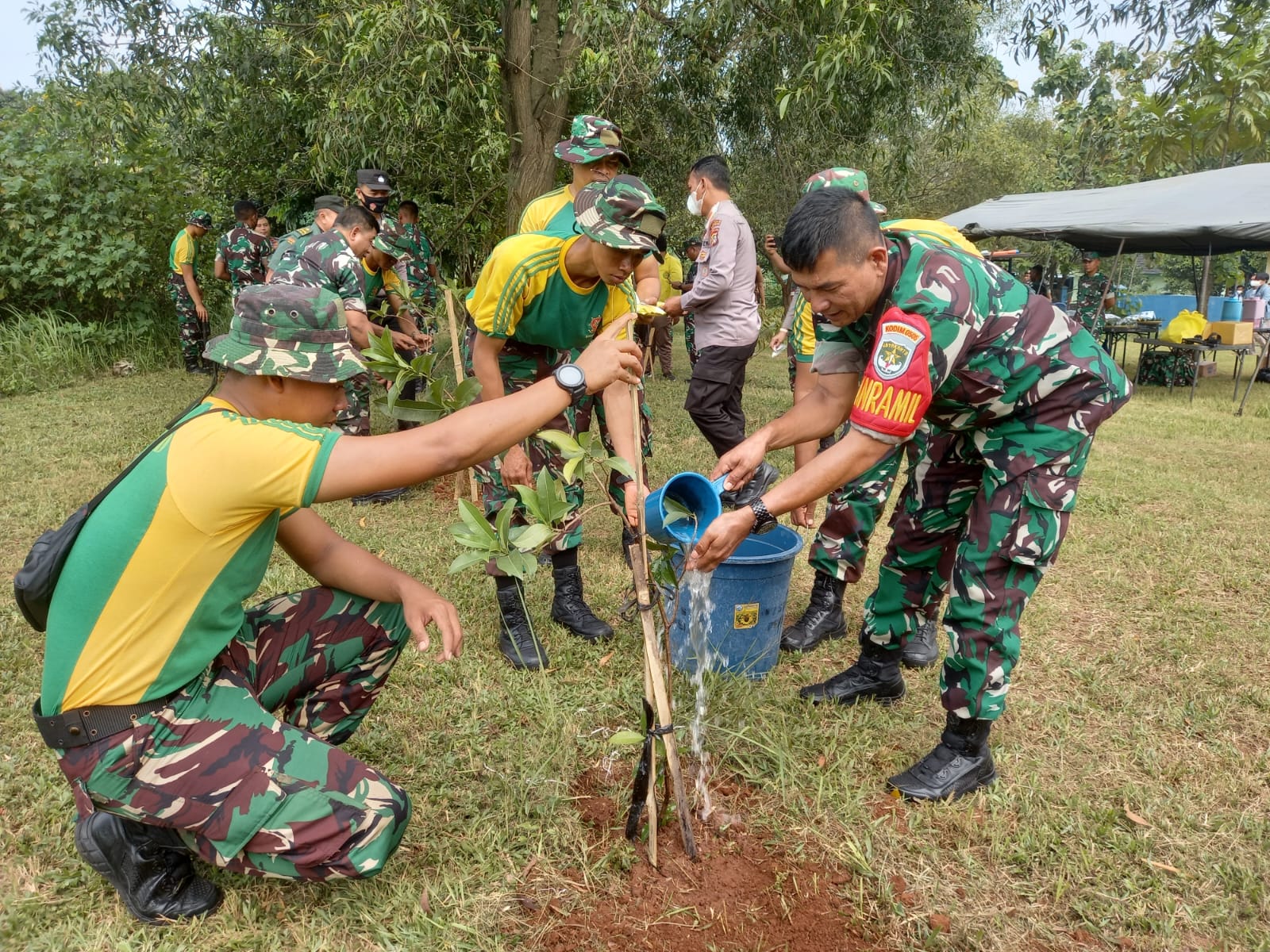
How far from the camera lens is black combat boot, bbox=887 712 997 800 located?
257 centimetres

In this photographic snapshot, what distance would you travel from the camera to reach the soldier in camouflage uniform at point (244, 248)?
8.94 metres

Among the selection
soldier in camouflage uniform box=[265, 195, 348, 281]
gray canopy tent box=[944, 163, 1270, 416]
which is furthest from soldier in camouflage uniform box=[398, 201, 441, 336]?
gray canopy tent box=[944, 163, 1270, 416]

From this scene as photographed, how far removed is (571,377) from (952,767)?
177 cm

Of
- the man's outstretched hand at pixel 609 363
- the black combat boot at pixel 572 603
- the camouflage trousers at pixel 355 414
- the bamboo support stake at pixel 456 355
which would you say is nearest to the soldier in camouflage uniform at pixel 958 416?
the man's outstretched hand at pixel 609 363

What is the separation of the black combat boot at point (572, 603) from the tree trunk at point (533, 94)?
12.8 feet

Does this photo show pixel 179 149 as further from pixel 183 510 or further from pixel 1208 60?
pixel 1208 60

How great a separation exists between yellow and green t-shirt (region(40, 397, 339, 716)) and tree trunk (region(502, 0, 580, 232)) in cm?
525

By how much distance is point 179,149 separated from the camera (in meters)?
9.70

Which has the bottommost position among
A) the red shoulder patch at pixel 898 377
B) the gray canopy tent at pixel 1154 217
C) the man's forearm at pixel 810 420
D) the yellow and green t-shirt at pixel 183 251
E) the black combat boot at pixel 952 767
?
the black combat boot at pixel 952 767

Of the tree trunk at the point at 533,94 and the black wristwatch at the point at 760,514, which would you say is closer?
the black wristwatch at the point at 760,514

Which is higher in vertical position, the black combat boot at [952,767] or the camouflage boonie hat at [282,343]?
the camouflage boonie hat at [282,343]

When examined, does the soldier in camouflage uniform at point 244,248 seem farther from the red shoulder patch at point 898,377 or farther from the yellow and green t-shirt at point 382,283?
the red shoulder patch at point 898,377

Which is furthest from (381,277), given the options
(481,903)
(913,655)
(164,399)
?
(481,903)

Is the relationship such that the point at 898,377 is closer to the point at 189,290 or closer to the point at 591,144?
the point at 591,144
